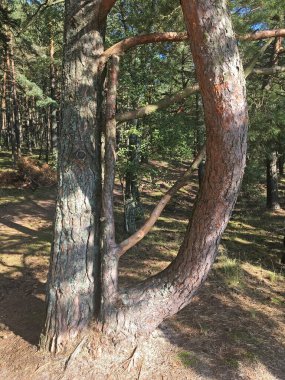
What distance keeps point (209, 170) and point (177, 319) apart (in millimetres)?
2710

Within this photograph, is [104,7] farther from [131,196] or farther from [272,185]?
[272,185]

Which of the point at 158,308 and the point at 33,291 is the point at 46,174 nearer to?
the point at 33,291

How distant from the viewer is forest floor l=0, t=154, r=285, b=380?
4.10 m

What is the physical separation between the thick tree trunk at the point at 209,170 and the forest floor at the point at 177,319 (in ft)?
1.92

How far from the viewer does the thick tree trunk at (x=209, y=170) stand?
3.12 meters

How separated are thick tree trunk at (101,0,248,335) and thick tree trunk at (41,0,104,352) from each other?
0.55 metres

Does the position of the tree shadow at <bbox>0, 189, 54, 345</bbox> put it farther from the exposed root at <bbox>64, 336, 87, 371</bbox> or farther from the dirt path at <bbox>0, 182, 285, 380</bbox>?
the exposed root at <bbox>64, 336, 87, 371</bbox>

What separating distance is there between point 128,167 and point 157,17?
323 centimetres

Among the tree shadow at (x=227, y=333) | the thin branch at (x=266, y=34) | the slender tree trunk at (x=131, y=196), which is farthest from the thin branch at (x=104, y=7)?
the slender tree trunk at (x=131, y=196)

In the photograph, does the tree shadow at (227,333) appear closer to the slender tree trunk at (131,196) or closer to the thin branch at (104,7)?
the slender tree trunk at (131,196)

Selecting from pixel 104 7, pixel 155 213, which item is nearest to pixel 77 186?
pixel 155 213

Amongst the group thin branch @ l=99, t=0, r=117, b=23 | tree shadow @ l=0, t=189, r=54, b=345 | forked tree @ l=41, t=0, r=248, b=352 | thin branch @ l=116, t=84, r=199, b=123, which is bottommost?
tree shadow @ l=0, t=189, r=54, b=345

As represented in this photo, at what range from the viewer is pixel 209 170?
359 centimetres

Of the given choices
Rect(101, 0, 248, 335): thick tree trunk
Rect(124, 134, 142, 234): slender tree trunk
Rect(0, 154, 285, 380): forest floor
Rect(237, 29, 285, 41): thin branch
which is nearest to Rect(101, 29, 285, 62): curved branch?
Rect(237, 29, 285, 41): thin branch
